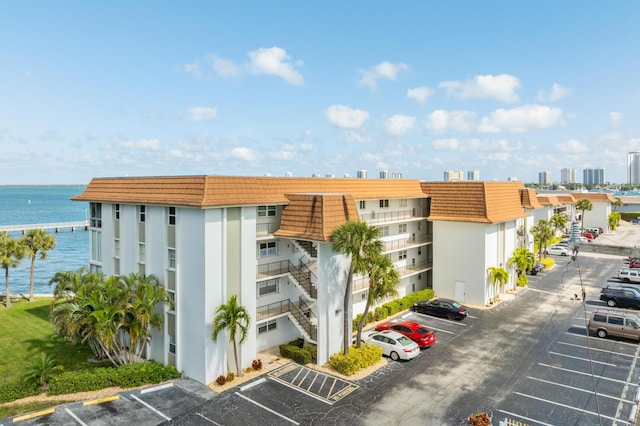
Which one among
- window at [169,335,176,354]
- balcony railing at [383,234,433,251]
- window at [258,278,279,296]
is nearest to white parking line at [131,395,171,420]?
window at [169,335,176,354]

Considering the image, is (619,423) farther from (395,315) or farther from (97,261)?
(97,261)

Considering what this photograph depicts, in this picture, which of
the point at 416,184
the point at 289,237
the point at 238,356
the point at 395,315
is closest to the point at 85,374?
the point at 238,356

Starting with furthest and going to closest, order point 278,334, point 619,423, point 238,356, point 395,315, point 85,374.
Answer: point 395,315 → point 278,334 → point 238,356 → point 85,374 → point 619,423

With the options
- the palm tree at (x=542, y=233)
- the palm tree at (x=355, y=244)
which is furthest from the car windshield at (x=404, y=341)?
the palm tree at (x=542, y=233)

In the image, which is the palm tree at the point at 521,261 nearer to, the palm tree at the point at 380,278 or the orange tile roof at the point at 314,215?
the palm tree at the point at 380,278

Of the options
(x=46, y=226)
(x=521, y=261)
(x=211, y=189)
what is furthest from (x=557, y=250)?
(x=46, y=226)

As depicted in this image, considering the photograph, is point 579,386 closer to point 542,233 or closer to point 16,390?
point 16,390
